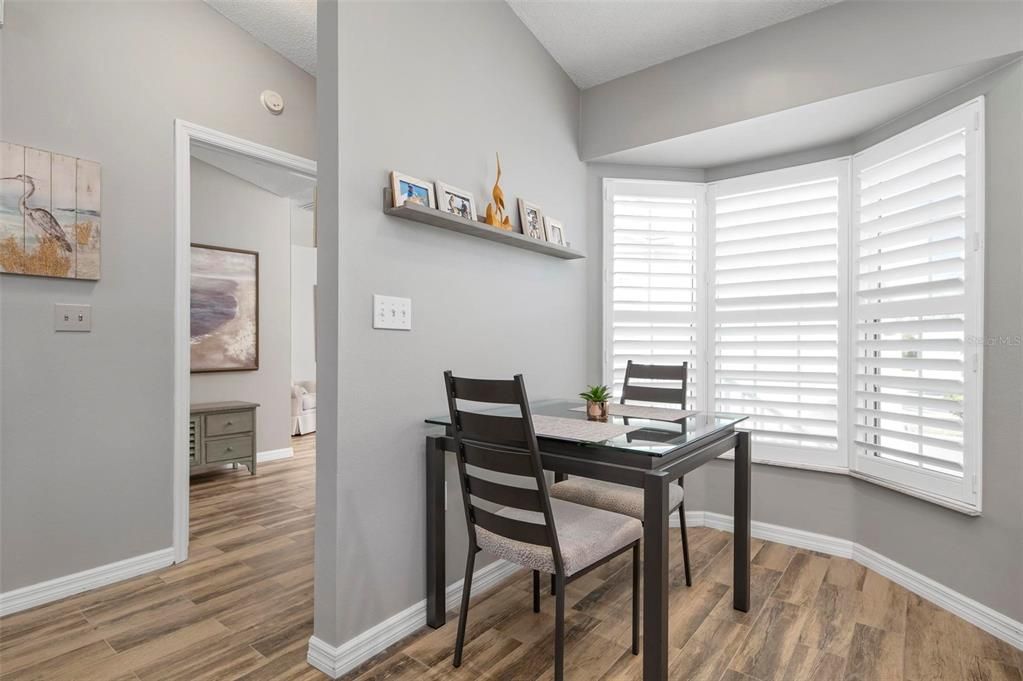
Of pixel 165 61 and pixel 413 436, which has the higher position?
pixel 165 61

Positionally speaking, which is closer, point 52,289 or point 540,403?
point 52,289

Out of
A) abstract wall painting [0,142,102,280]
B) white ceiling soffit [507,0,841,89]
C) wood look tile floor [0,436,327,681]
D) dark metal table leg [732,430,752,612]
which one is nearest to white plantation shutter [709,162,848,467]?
dark metal table leg [732,430,752,612]

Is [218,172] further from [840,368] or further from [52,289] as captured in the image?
[840,368]

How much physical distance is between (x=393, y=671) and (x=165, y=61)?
2.93 m

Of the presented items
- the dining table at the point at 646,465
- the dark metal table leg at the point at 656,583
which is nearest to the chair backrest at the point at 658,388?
the dining table at the point at 646,465

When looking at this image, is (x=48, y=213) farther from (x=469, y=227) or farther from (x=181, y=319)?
(x=469, y=227)

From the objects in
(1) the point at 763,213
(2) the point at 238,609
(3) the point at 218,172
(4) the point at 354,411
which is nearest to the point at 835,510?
(1) the point at 763,213

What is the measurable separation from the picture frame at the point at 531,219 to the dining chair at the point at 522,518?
1113 millimetres

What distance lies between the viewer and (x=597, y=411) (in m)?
2.10

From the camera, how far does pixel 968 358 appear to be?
2.11 meters

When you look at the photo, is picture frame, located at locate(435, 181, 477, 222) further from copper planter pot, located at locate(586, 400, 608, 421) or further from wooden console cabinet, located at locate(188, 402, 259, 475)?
wooden console cabinet, located at locate(188, 402, 259, 475)

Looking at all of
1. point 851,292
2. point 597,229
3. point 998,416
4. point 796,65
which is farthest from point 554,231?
point 998,416

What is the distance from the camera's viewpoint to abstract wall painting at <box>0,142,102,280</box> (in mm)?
2113

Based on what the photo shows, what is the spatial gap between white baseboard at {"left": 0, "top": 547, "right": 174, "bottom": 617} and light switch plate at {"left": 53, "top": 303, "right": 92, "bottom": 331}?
1.09 m
